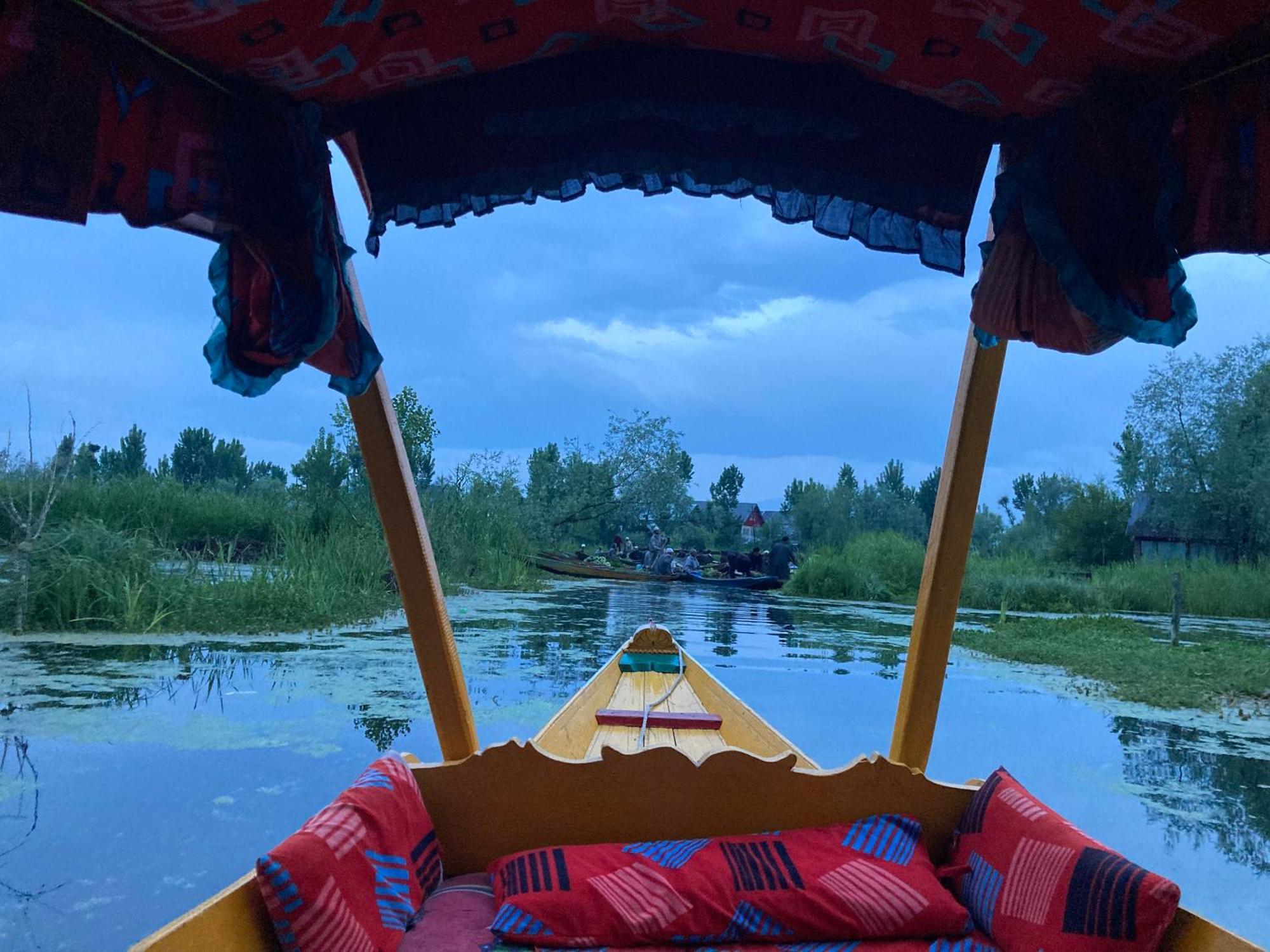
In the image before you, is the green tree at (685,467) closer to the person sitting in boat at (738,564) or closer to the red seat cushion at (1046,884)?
the person sitting in boat at (738,564)

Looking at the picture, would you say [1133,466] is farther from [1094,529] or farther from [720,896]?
[720,896]

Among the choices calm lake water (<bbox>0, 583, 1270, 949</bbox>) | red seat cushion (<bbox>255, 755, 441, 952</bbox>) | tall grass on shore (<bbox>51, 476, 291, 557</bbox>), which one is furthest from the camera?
tall grass on shore (<bbox>51, 476, 291, 557</bbox>)

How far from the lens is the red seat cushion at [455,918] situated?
1.11 m

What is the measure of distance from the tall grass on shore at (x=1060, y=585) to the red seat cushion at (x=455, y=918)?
9.66 m

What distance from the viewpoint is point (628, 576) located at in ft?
40.1

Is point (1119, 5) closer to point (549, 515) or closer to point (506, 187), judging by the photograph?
point (506, 187)

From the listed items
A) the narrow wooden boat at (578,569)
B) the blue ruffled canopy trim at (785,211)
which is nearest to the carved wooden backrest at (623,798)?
the blue ruffled canopy trim at (785,211)

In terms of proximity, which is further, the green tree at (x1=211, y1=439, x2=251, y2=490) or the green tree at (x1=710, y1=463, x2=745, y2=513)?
the green tree at (x1=710, y1=463, x2=745, y2=513)

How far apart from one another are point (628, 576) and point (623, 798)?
10912mm

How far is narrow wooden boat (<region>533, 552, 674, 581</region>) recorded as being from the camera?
38.3 feet

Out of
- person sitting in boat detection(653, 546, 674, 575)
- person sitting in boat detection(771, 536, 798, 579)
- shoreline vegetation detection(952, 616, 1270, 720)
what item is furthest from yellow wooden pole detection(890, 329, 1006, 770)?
person sitting in boat detection(653, 546, 674, 575)

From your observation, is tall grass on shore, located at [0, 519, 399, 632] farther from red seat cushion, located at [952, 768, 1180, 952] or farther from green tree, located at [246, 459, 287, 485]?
red seat cushion, located at [952, 768, 1180, 952]

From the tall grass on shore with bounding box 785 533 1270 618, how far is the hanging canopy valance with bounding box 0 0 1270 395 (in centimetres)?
941

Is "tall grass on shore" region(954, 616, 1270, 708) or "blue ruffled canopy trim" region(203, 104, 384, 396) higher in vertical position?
"blue ruffled canopy trim" region(203, 104, 384, 396)
